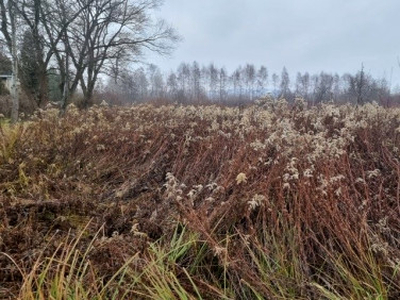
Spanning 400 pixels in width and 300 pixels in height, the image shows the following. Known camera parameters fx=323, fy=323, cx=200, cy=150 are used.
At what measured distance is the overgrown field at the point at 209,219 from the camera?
6.32 feet

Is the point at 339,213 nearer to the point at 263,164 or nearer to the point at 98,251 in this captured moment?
the point at 263,164

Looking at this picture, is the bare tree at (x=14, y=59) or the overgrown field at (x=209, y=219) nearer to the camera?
the overgrown field at (x=209, y=219)

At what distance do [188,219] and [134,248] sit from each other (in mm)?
432

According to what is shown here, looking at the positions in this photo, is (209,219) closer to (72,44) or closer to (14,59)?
(14,59)

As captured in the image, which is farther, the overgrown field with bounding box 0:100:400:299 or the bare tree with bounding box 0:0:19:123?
the bare tree with bounding box 0:0:19:123

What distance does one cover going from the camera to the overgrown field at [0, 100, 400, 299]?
193cm

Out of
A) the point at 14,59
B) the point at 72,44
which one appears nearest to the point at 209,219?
the point at 14,59

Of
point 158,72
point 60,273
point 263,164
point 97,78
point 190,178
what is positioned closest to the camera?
point 60,273

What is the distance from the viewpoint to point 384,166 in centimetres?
323

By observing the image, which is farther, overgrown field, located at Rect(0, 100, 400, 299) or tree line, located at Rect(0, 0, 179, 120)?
tree line, located at Rect(0, 0, 179, 120)

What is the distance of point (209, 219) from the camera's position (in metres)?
2.51

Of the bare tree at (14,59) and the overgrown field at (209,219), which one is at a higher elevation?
the bare tree at (14,59)

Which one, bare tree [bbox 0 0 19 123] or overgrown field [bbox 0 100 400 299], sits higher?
bare tree [bbox 0 0 19 123]

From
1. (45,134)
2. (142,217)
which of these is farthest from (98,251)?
(45,134)
